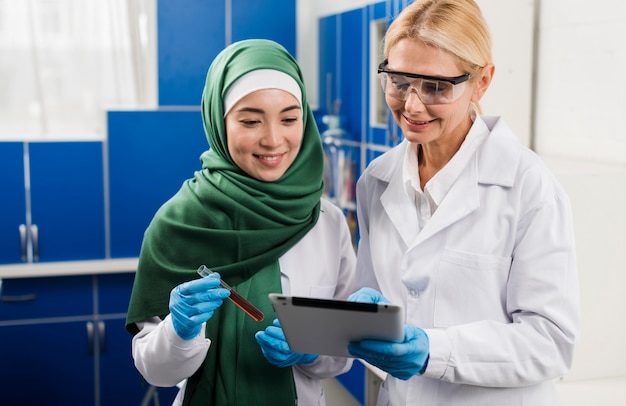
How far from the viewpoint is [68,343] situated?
12.8 feet

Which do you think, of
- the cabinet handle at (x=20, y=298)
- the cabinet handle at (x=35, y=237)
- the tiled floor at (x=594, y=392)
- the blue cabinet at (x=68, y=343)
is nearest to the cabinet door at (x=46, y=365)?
the blue cabinet at (x=68, y=343)

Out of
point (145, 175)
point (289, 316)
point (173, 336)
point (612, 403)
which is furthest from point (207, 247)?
point (145, 175)

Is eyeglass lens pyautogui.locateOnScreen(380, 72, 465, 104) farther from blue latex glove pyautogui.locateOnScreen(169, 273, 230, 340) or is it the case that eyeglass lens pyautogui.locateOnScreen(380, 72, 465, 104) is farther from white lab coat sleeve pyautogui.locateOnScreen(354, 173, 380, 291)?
blue latex glove pyautogui.locateOnScreen(169, 273, 230, 340)

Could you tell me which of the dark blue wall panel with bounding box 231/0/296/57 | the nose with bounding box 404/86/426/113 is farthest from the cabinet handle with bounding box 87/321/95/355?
the nose with bounding box 404/86/426/113

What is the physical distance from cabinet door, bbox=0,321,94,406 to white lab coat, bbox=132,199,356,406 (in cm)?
233

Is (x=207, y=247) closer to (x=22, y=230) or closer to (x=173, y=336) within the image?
(x=173, y=336)

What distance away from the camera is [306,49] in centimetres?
434

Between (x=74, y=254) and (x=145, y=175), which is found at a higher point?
(x=145, y=175)

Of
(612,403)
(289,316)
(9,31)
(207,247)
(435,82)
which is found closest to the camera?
(289,316)

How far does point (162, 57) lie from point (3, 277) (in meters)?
1.41

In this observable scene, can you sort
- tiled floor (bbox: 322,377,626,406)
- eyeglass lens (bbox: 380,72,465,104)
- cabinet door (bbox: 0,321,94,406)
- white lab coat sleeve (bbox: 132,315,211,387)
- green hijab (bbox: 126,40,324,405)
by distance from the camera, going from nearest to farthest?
eyeglass lens (bbox: 380,72,465,104)
white lab coat sleeve (bbox: 132,315,211,387)
green hijab (bbox: 126,40,324,405)
tiled floor (bbox: 322,377,626,406)
cabinet door (bbox: 0,321,94,406)

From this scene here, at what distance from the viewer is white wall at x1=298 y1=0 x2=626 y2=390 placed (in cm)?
208

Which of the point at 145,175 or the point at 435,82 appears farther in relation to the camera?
the point at 145,175

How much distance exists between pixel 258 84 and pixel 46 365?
2824mm
